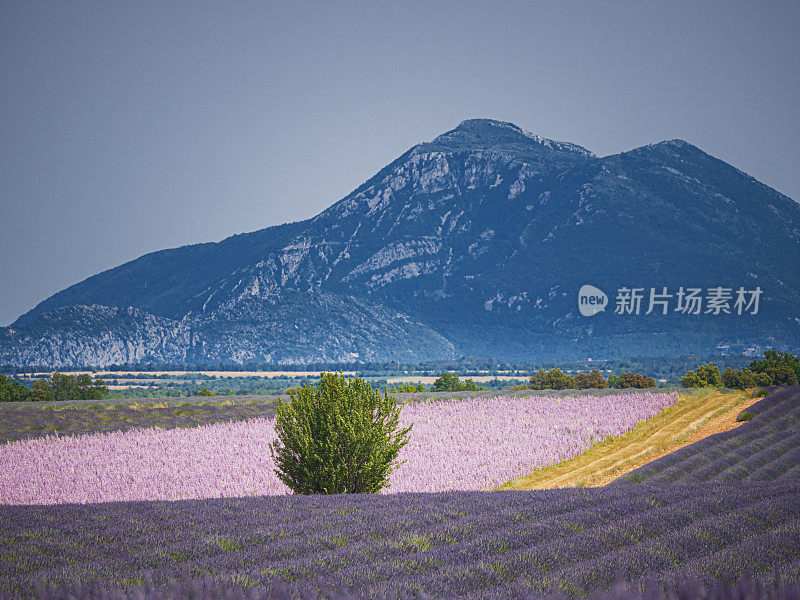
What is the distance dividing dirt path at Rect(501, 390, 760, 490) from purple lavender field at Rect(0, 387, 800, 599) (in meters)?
7.10

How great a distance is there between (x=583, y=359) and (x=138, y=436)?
143860 mm

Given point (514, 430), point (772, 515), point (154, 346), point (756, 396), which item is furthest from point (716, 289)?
point (772, 515)

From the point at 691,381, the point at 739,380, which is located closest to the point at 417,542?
the point at 739,380

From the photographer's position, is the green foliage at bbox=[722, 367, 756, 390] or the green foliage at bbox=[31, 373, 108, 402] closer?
the green foliage at bbox=[722, 367, 756, 390]

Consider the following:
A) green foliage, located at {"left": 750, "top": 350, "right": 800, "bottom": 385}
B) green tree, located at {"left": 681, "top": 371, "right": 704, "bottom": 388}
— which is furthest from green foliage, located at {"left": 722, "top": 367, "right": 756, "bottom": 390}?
green foliage, located at {"left": 750, "top": 350, "right": 800, "bottom": 385}

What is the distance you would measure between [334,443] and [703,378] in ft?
116

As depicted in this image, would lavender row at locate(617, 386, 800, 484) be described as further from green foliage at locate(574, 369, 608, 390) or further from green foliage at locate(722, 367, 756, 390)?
green foliage at locate(574, 369, 608, 390)

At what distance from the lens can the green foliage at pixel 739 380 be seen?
3838 cm

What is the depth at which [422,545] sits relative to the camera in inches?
298

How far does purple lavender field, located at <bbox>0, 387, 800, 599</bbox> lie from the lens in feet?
19.4

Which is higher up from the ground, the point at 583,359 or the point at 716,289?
the point at 716,289

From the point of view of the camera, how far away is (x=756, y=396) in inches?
1264

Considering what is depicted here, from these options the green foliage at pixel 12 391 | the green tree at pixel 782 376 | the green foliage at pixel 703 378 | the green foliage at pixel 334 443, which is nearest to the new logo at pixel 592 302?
the green foliage at pixel 703 378

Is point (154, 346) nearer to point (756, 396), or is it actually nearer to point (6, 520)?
point (756, 396)
